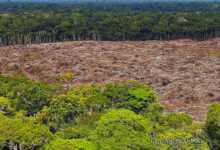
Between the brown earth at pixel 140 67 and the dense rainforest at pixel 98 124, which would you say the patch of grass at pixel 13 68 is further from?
the dense rainforest at pixel 98 124

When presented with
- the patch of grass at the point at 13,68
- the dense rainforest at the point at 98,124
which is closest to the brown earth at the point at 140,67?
the patch of grass at the point at 13,68

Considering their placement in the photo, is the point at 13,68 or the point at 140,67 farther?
the point at 13,68

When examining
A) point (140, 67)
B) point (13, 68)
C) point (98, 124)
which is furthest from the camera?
point (13, 68)

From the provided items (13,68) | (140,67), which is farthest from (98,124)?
(13,68)

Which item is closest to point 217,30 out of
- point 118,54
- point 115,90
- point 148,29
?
point 148,29

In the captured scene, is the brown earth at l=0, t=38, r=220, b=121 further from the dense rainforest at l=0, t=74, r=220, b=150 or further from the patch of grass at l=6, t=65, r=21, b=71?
the dense rainforest at l=0, t=74, r=220, b=150

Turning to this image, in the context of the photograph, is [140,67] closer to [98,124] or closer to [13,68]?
[13,68]

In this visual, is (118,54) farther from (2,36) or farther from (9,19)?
(9,19)
